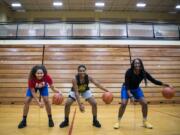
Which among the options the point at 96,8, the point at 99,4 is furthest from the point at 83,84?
the point at 96,8

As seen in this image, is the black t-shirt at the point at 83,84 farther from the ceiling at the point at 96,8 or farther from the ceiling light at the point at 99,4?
the ceiling light at the point at 99,4

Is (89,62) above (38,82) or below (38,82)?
above

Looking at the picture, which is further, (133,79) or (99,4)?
(99,4)

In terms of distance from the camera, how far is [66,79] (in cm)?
1001

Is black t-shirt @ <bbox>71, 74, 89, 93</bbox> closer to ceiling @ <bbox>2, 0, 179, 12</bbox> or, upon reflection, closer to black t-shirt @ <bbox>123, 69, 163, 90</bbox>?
black t-shirt @ <bbox>123, 69, 163, 90</bbox>

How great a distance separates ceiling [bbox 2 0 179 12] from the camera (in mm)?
14845

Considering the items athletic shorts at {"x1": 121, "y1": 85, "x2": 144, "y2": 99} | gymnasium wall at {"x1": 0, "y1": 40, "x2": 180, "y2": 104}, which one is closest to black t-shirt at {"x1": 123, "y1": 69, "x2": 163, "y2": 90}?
athletic shorts at {"x1": 121, "y1": 85, "x2": 144, "y2": 99}

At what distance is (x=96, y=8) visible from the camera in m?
16.0

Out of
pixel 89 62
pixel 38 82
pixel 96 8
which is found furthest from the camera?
pixel 96 8

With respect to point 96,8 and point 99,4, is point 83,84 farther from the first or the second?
point 96,8

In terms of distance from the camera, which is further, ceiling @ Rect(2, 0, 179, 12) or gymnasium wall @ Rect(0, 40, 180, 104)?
ceiling @ Rect(2, 0, 179, 12)

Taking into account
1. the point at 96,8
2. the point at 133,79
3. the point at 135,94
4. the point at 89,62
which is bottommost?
the point at 135,94

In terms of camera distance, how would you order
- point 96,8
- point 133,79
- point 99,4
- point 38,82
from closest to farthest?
1. point 133,79
2. point 38,82
3. point 99,4
4. point 96,8

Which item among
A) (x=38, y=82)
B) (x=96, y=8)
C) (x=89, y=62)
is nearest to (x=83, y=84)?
(x=38, y=82)
